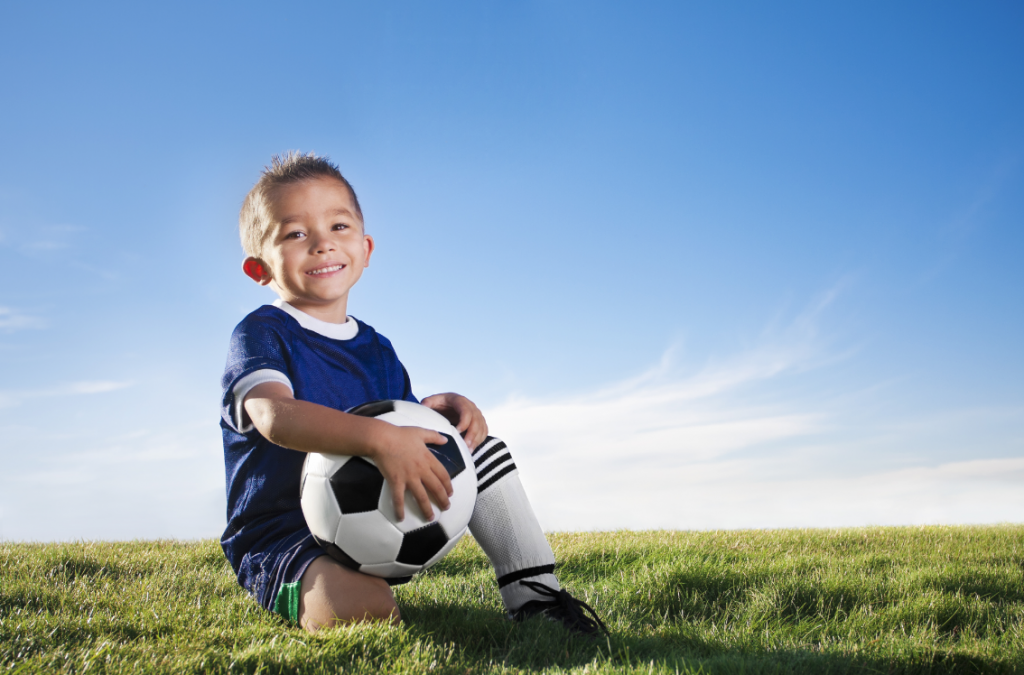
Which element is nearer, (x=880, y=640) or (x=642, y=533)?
(x=880, y=640)

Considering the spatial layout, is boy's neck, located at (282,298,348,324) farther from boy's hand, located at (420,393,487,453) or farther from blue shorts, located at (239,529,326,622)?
blue shorts, located at (239,529,326,622)

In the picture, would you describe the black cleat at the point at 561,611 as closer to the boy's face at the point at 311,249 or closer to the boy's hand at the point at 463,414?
the boy's hand at the point at 463,414

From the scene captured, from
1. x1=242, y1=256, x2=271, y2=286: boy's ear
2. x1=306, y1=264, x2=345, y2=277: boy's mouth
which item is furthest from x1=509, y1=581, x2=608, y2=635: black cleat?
x1=242, y1=256, x2=271, y2=286: boy's ear

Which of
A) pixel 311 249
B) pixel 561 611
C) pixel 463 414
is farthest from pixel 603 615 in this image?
pixel 311 249

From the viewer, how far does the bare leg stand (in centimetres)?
295

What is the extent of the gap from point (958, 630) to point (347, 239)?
378 cm

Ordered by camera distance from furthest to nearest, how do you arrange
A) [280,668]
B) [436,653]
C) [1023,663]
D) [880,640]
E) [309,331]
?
[309,331], [880,640], [1023,663], [436,653], [280,668]

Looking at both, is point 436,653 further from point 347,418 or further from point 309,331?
point 309,331

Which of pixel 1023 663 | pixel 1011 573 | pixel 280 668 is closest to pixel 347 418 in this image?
pixel 280 668

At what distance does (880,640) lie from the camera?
10.7ft

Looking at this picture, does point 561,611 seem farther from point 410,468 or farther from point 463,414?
point 410,468

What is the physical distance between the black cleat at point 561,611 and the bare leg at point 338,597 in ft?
2.32

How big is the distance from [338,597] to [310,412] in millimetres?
806

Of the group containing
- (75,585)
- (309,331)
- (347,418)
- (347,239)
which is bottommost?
(75,585)
